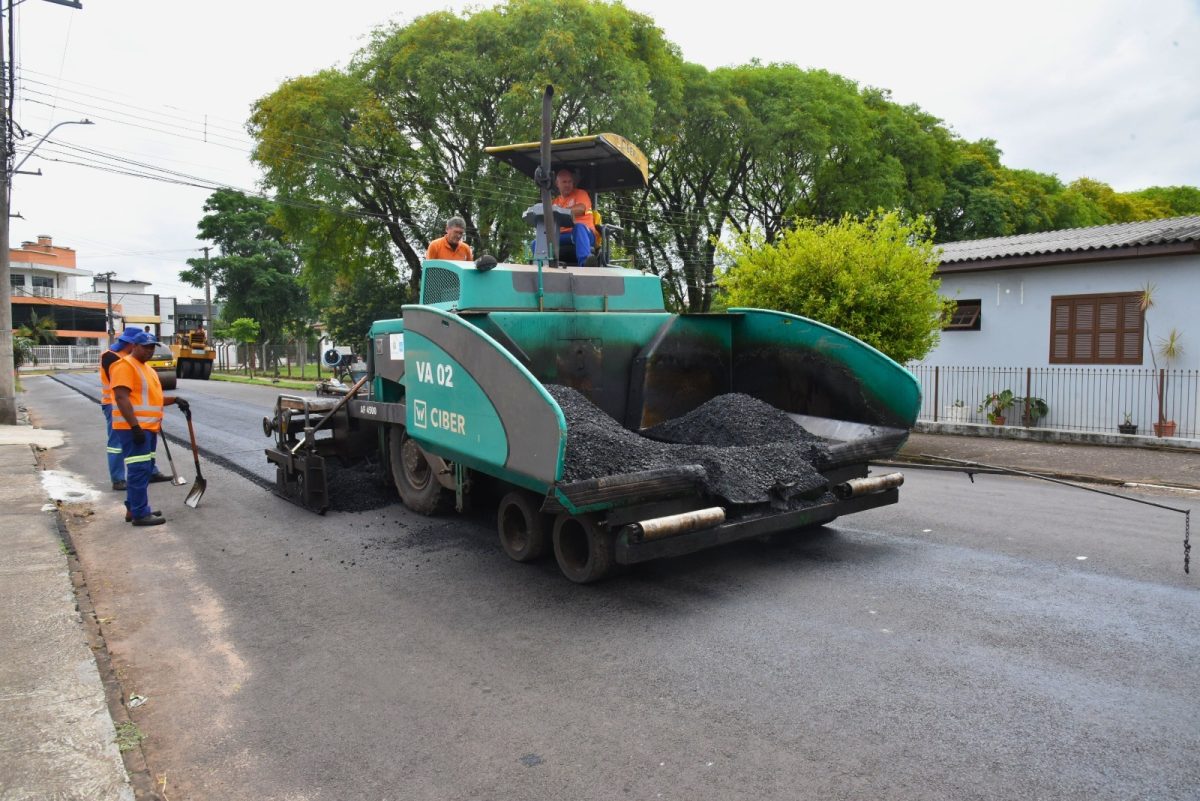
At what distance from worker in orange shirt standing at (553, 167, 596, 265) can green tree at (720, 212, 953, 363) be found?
199 inches

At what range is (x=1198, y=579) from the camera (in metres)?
4.92

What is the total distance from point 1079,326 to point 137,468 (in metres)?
14.0

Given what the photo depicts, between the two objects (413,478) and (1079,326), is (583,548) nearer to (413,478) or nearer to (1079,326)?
(413,478)

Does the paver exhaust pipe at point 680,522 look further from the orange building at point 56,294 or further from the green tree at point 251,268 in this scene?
the orange building at point 56,294

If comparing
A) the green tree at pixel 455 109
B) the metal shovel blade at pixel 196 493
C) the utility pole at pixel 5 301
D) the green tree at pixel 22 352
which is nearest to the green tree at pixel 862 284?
the metal shovel blade at pixel 196 493

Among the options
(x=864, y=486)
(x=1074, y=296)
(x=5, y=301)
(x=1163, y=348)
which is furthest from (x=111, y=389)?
(x=1163, y=348)

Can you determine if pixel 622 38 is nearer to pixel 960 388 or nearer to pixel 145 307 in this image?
pixel 960 388

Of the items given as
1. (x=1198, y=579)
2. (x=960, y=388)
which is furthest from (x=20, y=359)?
(x=1198, y=579)

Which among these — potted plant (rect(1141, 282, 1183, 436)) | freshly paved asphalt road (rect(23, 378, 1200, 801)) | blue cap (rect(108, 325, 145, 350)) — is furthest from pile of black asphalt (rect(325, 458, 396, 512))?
potted plant (rect(1141, 282, 1183, 436))

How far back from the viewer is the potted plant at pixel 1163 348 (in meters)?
12.3

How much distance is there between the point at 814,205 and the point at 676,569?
2558 cm

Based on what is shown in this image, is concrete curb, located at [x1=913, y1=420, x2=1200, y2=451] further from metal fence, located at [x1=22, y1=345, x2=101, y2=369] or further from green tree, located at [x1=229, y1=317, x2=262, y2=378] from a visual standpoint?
metal fence, located at [x1=22, y1=345, x2=101, y2=369]

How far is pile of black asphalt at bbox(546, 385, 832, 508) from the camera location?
4.73m

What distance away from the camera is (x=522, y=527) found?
546 cm
